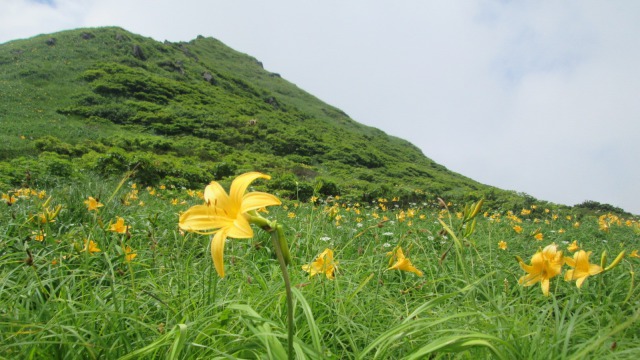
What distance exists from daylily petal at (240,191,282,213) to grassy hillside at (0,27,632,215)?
286 inches

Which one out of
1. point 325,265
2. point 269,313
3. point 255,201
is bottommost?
point 269,313

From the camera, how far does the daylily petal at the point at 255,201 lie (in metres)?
0.79

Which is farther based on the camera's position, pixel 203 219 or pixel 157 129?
pixel 157 129

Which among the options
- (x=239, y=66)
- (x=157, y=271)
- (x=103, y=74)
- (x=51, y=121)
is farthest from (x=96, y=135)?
(x=239, y=66)

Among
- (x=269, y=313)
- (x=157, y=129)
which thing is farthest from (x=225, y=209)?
(x=157, y=129)

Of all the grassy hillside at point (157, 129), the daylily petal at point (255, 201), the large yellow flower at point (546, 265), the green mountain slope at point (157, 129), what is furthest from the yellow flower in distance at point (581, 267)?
the green mountain slope at point (157, 129)

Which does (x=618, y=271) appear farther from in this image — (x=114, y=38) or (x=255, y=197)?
(x=114, y=38)

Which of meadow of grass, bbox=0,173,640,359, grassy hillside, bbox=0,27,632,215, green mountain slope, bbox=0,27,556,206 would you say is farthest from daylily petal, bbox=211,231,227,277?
green mountain slope, bbox=0,27,556,206

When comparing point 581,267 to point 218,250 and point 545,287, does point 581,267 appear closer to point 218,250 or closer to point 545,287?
point 545,287

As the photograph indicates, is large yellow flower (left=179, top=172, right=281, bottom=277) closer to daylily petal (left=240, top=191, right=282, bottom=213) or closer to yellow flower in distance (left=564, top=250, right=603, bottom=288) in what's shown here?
daylily petal (left=240, top=191, right=282, bottom=213)

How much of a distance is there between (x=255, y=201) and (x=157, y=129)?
24.5 meters

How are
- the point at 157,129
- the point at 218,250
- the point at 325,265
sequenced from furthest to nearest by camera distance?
the point at 157,129, the point at 325,265, the point at 218,250

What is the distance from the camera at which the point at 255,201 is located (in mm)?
805

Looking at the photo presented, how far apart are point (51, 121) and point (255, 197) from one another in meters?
24.2
